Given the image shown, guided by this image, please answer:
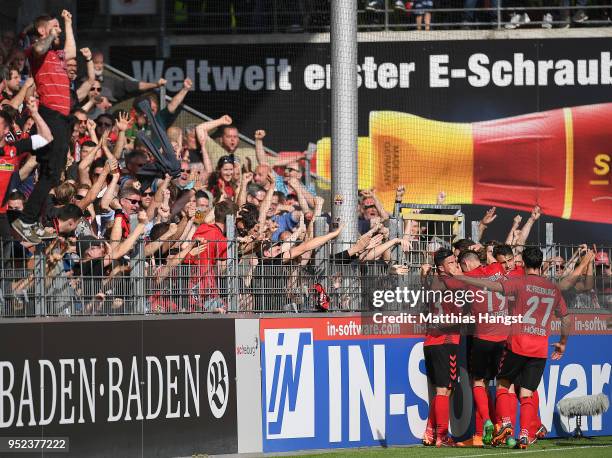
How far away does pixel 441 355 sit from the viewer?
12.9 metres

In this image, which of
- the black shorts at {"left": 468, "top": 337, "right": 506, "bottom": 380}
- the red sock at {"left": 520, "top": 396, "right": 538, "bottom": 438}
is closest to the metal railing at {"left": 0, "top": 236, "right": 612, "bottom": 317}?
the black shorts at {"left": 468, "top": 337, "right": 506, "bottom": 380}

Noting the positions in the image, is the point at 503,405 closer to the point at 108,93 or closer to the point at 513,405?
the point at 513,405

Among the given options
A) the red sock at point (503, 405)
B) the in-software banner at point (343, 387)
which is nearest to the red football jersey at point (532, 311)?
the red sock at point (503, 405)

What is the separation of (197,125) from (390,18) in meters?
4.27

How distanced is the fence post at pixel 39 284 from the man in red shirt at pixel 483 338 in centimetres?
467

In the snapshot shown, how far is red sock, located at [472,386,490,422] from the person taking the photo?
12.8m

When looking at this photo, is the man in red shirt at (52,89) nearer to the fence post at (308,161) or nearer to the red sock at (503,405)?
the fence post at (308,161)

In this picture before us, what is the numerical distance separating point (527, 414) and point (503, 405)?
26cm

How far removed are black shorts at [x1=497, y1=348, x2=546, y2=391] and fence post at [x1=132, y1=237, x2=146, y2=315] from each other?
3.90 m

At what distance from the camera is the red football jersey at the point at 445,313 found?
12.9m

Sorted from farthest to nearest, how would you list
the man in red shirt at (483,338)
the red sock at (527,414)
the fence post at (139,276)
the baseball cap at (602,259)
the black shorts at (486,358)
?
1. the baseball cap at (602,259)
2. the black shorts at (486,358)
3. the man in red shirt at (483,338)
4. the red sock at (527,414)
5. the fence post at (139,276)

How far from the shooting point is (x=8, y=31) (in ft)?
59.6

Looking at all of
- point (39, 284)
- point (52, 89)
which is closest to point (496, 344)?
point (39, 284)

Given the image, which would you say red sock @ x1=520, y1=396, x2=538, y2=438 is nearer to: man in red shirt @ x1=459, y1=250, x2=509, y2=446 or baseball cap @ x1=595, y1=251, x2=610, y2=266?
man in red shirt @ x1=459, y1=250, x2=509, y2=446
